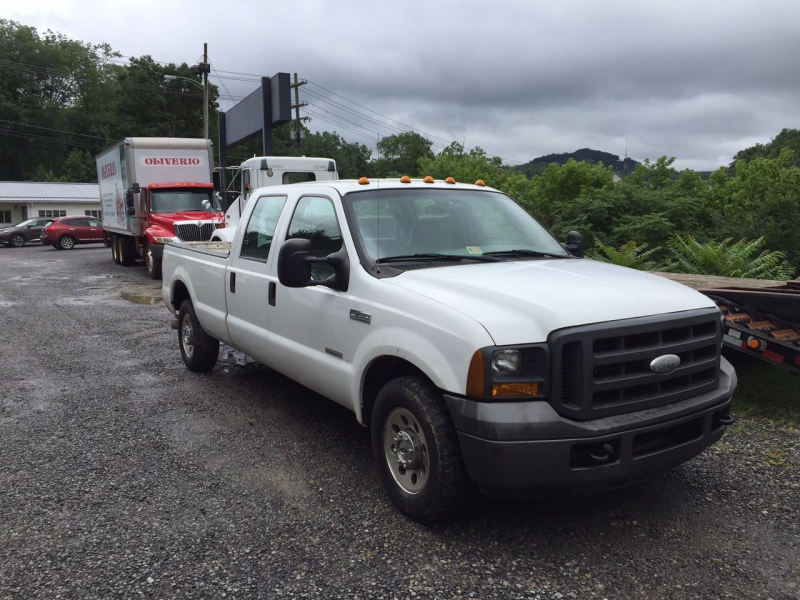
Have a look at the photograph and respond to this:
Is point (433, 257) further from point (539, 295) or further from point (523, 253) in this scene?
point (539, 295)

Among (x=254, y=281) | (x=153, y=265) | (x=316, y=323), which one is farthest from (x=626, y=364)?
(x=153, y=265)

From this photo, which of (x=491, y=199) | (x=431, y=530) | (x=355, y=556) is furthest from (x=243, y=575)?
(x=491, y=199)

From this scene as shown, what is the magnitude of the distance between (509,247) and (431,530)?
1.95m

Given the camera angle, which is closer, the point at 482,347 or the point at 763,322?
the point at 482,347

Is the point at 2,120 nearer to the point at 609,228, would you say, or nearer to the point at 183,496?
the point at 609,228

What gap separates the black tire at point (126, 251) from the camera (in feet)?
68.1

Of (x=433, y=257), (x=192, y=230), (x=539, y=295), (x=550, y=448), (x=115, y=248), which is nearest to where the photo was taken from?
(x=550, y=448)

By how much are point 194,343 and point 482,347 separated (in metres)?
4.47

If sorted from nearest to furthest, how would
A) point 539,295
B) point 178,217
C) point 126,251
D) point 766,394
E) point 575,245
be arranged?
1. point 539,295
2. point 575,245
3. point 766,394
4. point 178,217
5. point 126,251

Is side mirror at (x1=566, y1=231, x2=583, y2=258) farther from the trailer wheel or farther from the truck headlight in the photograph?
the trailer wheel

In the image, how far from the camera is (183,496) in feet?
13.6

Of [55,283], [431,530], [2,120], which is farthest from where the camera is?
[2,120]

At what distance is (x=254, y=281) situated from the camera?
17.6 feet

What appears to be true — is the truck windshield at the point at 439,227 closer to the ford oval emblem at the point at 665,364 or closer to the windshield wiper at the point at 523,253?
the windshield wiper at the point at 523,253
